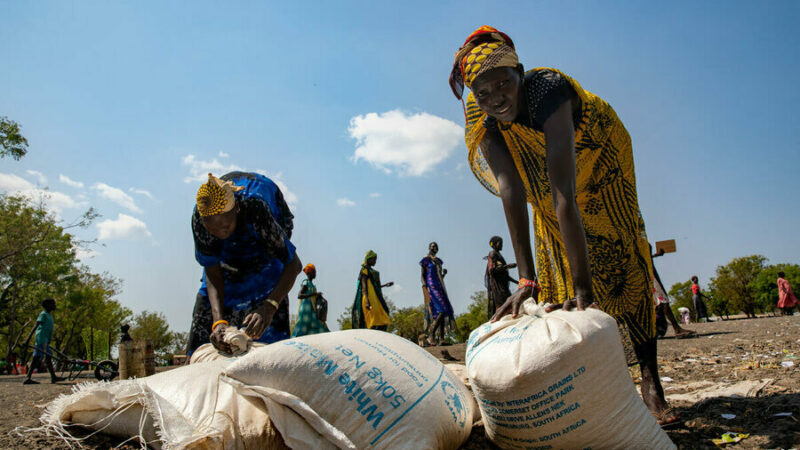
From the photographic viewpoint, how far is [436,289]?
902 cm

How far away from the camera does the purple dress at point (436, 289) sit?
8.96m

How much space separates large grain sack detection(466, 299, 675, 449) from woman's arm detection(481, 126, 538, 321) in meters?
0.65

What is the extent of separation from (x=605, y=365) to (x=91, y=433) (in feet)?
6.19

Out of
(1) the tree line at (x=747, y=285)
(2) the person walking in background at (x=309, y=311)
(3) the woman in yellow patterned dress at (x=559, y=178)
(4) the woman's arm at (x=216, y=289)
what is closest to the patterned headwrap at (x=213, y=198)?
(4) the woman's arm at (x=216, y=289)

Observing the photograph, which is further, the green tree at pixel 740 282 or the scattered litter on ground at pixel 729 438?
the green tree at pixel 740 282

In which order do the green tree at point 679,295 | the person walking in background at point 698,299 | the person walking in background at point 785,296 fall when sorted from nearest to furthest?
the person walking in background at point 785,296, the person walking in background at point 698,299, the green tree at point 679,295

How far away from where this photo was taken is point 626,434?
4.61 feet

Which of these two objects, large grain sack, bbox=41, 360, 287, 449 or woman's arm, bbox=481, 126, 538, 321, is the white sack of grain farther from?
woman's arm, bbox=481, 126, 538, 321

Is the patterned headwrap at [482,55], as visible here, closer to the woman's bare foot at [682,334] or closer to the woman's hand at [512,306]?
the woman's hand at [512,306]

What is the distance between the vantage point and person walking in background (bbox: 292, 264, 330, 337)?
7.84m

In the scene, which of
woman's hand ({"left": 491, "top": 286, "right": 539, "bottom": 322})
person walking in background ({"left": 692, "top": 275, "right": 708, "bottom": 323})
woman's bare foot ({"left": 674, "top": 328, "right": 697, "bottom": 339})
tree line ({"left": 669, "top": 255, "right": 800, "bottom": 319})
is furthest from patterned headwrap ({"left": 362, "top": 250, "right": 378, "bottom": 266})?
tree line ({"left": 669, "top": 255, "right": 800, "bottom": 319})

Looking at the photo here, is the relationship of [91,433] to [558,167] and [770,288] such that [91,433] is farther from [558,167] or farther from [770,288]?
[770,288]

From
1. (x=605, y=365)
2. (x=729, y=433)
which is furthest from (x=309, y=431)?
(x=729, y=433)

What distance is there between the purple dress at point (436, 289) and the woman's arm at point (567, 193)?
24.0 feet
